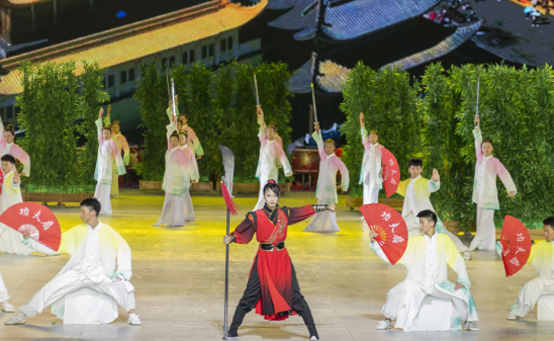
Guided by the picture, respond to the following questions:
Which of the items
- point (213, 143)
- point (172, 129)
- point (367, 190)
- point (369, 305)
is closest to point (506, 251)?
point (369, 305)

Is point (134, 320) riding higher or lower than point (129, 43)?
lower

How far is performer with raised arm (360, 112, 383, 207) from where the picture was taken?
11906mm

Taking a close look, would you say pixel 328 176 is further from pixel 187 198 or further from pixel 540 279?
pixel 540 279

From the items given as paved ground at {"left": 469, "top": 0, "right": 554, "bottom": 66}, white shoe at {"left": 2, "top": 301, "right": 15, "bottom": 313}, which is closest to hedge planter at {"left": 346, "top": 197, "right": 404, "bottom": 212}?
paved ground at {"left": 469, "top": 0, "right": 554, "bottom": 66}

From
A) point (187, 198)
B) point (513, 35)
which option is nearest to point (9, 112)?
point (187, 198)

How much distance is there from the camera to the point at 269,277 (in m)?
5.52

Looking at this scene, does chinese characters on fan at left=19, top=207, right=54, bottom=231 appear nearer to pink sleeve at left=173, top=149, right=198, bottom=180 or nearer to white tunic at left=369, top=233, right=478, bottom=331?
white tunic at left=369, top=233, right=478, bottom=331

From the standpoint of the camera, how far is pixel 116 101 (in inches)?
686

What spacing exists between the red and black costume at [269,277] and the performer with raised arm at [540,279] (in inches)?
75.8

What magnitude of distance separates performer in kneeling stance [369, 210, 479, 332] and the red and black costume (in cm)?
74

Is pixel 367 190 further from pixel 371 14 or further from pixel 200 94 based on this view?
pixel 371 14

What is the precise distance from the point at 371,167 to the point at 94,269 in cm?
689

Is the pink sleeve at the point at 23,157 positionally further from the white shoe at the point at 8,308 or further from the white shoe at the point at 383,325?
the white shoe at the point at 383,325

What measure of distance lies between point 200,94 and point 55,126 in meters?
4.01
